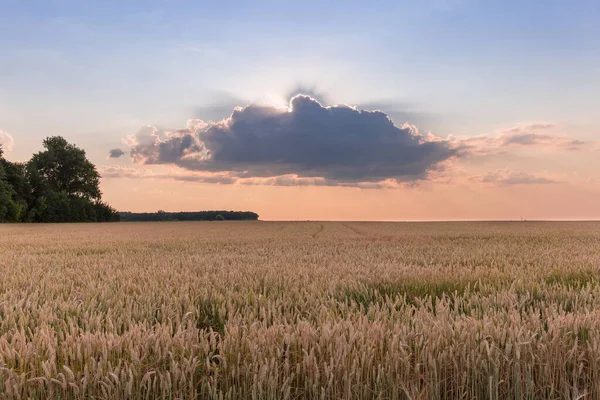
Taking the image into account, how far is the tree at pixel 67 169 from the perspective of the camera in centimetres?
7312

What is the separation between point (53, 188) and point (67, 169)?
442 cm

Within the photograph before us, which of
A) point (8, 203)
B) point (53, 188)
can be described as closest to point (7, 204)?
point (8, 203)

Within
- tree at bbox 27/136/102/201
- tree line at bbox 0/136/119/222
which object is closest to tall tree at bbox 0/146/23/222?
tree line at bbox 0/136/119/222

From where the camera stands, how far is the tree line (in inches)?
2431

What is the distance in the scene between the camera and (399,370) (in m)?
2.63

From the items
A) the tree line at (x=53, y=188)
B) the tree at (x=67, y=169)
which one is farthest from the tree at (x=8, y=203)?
the tree at (x=67, y=169)

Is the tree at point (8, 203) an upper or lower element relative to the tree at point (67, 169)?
lower

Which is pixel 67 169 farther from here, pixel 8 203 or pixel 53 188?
pixel 8 203

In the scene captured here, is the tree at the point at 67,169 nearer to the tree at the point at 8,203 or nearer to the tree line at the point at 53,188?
the tree line at the point at 53,188

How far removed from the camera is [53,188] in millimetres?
72562

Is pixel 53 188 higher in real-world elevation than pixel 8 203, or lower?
higher

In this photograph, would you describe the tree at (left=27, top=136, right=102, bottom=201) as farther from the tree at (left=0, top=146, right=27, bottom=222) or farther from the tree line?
the tree at (left=0, top=146, right=27, bottom=222)

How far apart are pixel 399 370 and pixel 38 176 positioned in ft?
261

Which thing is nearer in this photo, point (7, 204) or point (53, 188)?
point (7, 204)
